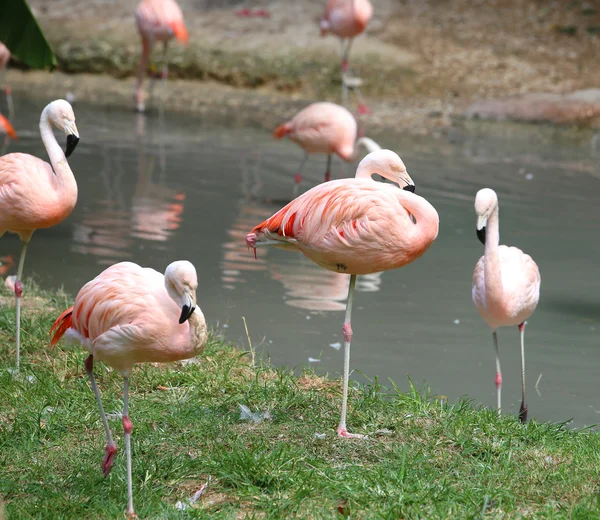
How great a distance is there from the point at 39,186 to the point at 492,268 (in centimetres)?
235

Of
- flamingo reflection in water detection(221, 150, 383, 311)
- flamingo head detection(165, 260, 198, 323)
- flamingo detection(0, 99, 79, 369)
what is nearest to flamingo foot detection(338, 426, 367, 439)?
flamingo head detection(165, 260, 198, 323)

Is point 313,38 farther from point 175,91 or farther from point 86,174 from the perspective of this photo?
point 86,174

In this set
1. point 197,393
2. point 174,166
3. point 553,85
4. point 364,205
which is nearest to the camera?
point 364,205

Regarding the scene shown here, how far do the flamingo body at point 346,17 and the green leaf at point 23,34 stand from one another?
319 inches

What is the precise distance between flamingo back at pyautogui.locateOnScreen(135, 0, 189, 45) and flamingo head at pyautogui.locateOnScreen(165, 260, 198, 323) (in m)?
10.2

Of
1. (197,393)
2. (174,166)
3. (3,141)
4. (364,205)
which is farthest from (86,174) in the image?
(364,205)

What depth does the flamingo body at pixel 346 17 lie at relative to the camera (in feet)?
39.5

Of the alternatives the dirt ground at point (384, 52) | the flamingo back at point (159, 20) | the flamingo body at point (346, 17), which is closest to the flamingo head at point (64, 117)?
the flamingo body at point (346, 17)

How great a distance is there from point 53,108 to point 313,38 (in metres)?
10.7

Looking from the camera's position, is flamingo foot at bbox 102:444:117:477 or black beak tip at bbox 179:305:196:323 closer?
black beak tip at bbox 179:305:196:323

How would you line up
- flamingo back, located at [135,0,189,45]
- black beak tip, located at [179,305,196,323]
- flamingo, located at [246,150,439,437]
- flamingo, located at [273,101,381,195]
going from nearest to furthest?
black beak tip, located at [179,305,196,323], flamingo, located at [246,150,439,437], flamingo, located at [273,101,381,195], flamingo back, located at [135,0,189,45]

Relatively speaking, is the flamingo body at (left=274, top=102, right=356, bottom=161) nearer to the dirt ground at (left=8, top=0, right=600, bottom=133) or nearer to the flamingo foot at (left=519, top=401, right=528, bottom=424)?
the dirt ground at (left=8, top=0, right=600, bottom=133)

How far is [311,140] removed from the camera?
8859 mm

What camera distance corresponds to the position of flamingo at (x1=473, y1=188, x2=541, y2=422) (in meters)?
4.44
